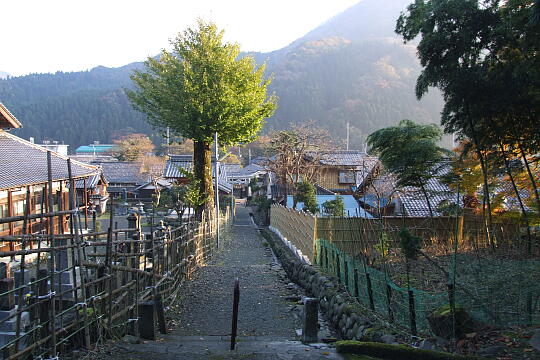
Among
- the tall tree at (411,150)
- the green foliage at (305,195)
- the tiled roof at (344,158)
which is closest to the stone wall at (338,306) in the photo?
the tall tree at (411,150)

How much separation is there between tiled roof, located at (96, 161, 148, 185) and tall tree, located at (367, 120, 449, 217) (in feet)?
119

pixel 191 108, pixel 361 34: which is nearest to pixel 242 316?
pixel 191 108

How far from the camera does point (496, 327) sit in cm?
515

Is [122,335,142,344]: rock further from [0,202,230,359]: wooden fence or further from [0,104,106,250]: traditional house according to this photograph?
[0,104,106,250]: traditional house

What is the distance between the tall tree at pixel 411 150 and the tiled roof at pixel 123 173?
1426 inches

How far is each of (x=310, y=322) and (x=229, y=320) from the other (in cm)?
272

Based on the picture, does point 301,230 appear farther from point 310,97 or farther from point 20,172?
point 310,97

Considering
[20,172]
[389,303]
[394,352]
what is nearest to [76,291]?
[394,352]

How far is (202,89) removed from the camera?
16.6 meters

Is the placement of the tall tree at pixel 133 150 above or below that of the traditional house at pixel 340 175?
above

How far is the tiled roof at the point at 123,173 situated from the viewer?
1882 inches

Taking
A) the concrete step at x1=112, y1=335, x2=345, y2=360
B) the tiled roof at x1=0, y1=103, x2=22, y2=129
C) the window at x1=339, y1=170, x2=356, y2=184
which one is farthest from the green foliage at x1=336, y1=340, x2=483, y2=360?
the window at x1=339, y1=170, x2=356, y2=184

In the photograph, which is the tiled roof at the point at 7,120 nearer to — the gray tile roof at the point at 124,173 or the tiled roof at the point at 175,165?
the tiled roof at the point at 175,165

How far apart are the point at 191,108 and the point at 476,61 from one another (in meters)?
10.2
